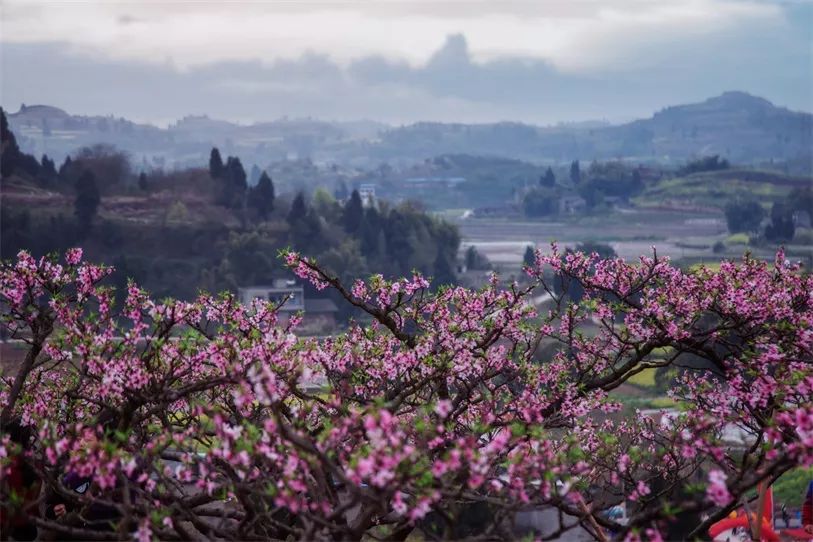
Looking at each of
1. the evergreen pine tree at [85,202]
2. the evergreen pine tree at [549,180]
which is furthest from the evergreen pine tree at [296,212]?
the evergreen pine tree at [549,180]

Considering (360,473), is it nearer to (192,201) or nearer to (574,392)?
(574,392)

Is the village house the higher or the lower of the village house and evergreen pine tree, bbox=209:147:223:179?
the lower

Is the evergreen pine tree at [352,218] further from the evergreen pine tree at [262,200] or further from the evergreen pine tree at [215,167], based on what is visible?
the evergreen pine tree at [215,167]

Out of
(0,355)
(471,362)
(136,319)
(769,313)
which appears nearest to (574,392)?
(471,362)

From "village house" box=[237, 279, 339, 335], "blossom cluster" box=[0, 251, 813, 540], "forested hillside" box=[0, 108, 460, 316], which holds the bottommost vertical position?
"village house" box=[237, 279, 339, 335]

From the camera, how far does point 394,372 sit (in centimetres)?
1012

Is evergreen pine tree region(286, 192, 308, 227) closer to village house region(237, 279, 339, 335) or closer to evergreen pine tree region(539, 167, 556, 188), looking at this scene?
village house region(237, 279, 339, 335)

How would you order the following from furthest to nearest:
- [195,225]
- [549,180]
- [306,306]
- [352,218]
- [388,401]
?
[549,180] < [352,218] < [195,225] < [306,306] < [388,401]

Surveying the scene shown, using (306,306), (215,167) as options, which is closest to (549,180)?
(215,167)

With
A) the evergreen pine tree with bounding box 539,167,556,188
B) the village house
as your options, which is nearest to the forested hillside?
the village house

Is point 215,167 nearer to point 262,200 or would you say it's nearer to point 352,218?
point 262,200

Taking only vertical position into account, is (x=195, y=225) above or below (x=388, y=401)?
below

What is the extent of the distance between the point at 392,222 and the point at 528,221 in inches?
2861

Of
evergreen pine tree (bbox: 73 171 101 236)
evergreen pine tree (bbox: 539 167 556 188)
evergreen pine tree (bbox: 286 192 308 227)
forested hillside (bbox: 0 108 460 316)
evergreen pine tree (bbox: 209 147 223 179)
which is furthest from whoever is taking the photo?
evergreen pine tree (bbox: 539 167 556 188)
